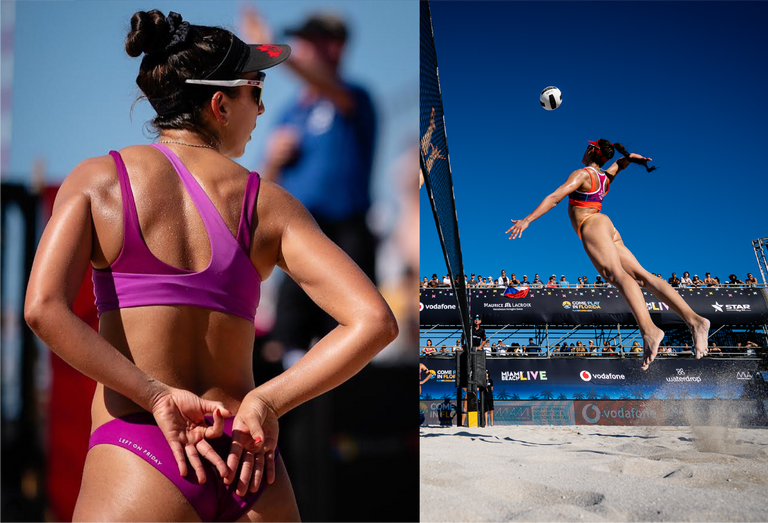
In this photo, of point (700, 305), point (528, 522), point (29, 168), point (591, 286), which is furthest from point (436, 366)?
point (29, 168)

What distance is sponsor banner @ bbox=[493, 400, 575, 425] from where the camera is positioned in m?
14.3

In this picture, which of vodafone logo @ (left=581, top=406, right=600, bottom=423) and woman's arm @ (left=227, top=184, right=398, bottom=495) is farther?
vodafone logo @ (left=581, top=406, right=600, bottom=423)

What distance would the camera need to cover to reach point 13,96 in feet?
7.10

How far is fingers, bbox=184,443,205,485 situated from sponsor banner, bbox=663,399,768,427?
15.8 m

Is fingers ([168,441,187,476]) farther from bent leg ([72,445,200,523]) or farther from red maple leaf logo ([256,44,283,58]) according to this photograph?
red maple leaf logo ([256,44,283,58])

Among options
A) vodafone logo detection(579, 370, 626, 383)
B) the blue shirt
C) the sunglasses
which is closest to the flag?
vodafone logo detection(579, 370, 626, 383)

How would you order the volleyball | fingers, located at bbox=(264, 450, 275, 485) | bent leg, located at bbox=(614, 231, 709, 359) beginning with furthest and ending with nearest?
the volleyball < bent leg, located at bbox=(614, 231, 709, 359) < fingers, located at bbox=(264, 450, 275, 485)

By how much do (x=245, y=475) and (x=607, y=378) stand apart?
646 inches

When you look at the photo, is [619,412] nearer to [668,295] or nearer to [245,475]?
[668,295]

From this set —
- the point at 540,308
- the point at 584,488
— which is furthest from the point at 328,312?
the point at 540,308

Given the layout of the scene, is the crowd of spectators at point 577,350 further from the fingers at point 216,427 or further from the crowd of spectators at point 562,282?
the fingers at point 216,427

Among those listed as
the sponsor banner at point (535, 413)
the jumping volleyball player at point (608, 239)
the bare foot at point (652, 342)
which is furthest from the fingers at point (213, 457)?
the sponsor banner at point (535, 413)

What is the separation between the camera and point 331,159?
2.13 meters

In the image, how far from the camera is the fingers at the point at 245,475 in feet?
3.07
